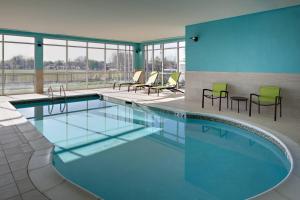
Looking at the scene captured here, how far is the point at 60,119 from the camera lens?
677 cm

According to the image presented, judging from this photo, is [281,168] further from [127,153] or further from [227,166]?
[127,153]

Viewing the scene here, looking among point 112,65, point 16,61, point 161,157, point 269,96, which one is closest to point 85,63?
point 112,65

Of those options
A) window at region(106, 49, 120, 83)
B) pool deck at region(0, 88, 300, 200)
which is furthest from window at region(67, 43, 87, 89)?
pool deck at region(0, 88, 300, 200)

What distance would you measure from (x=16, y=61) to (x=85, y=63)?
3224 millimetres

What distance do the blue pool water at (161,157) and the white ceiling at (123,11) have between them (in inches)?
112

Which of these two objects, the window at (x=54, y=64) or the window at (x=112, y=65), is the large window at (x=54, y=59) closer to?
the window at (x=54, y=64)

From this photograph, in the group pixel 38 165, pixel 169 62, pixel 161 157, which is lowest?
pixel 161 157

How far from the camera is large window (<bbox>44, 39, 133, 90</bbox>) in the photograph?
12.1 meters

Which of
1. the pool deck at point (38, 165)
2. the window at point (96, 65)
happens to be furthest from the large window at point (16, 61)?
the pool deck at point (38, 165)

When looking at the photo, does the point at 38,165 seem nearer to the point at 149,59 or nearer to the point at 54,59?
the point at 54,59

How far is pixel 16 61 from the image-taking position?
11.9 m

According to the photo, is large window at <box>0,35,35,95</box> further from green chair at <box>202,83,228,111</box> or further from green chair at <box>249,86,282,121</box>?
green chair at <box>249,86,282,121</box>

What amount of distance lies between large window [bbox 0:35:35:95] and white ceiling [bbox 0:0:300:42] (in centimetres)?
196

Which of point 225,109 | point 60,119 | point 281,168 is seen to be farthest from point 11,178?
point 225,109
